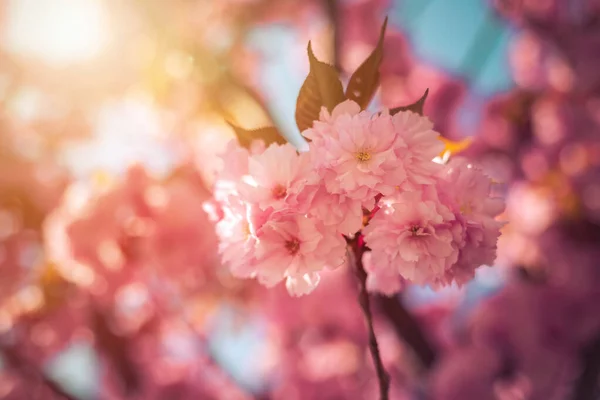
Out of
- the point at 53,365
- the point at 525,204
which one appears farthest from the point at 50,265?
the point at 525,204

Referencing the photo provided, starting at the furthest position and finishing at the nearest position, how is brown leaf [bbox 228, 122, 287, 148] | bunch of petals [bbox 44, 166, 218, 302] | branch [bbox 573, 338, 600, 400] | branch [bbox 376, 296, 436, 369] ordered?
branch [bbox 376, 296, 436, 369]
branch [bbox 573, 338, 600, 400]
bunch of petals [bbox 44, 166, 218, 302]
brown leaf [bbox 228, 122, 287, 148]

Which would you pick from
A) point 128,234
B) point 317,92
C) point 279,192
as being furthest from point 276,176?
point 128,234

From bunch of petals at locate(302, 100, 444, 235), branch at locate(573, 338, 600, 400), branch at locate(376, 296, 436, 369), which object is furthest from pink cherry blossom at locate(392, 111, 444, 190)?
branch at locate(573, 338, 600, 400)

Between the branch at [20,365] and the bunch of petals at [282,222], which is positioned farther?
the branch at [20,365]

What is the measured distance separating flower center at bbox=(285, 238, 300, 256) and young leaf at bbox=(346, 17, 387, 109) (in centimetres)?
19

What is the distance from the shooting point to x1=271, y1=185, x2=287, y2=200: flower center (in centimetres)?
50

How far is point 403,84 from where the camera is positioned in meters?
3.02

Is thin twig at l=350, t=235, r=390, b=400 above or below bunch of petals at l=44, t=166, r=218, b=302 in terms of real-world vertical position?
above

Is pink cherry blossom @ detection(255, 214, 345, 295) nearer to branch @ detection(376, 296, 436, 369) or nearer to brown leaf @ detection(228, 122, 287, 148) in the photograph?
brown leaf @ detection(228, 122, 287, 148)

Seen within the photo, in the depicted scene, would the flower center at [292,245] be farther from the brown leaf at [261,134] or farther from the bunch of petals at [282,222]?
the brown leaf at [261,134]

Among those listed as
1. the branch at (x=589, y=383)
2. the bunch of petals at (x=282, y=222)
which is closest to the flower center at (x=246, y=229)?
the bunch of petals at (x=282, y=222)

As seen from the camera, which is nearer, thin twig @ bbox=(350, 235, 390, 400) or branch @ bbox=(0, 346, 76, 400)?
thin twig @ bbox=(350, 235, 390, 400)

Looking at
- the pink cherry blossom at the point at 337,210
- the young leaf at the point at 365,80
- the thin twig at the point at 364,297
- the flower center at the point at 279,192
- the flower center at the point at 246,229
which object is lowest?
the thin twig at the point at 364,297

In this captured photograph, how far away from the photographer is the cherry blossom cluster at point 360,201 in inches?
19.0
